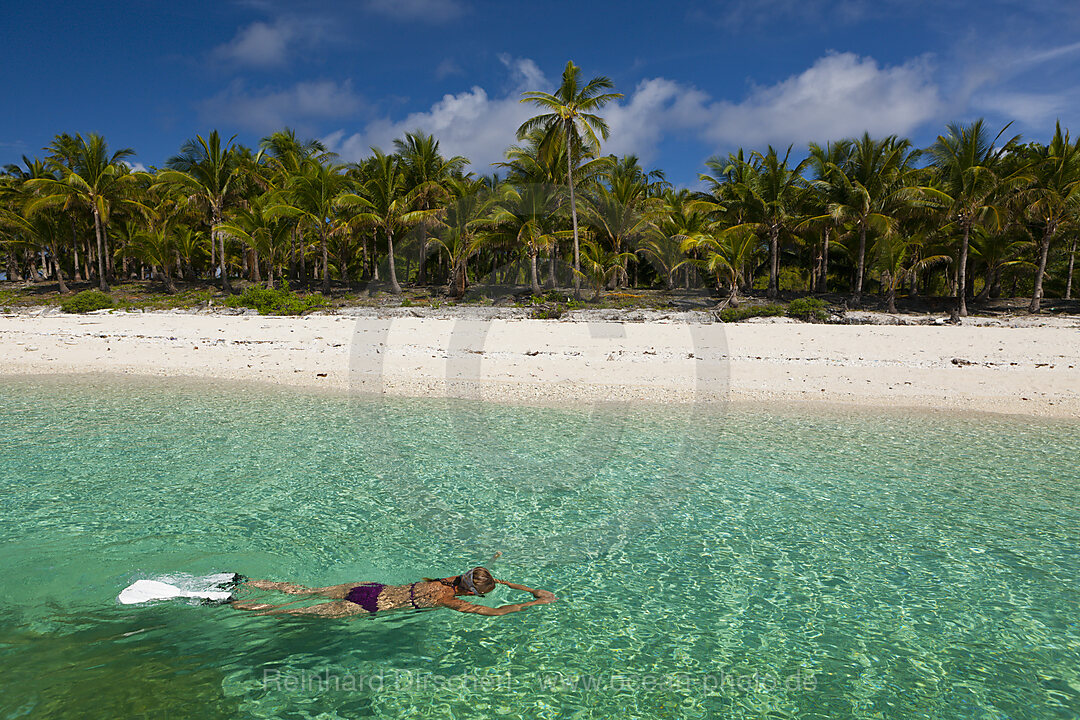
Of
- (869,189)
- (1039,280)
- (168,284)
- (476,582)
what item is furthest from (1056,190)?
(168,284)

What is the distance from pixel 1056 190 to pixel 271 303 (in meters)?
35.6

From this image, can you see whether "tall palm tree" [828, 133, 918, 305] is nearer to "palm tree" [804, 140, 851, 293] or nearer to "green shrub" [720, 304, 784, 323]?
"palm tree" [804, 140, 851, 293]

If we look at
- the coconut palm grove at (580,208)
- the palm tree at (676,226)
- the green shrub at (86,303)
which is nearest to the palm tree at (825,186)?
the coconut palm grove at (580,208)

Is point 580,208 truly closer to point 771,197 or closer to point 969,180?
point 771,197

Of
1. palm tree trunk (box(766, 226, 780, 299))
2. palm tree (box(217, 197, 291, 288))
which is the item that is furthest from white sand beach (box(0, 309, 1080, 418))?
palm tree trunk (box(766, 226, 780, 299))

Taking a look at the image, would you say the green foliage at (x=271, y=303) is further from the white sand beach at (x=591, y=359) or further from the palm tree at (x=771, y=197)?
the palm tree at (x=771, y=197)

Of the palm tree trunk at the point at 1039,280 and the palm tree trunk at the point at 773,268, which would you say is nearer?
the palm tree trunk at the point at 1039,280

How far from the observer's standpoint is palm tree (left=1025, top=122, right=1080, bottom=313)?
25.0 metres

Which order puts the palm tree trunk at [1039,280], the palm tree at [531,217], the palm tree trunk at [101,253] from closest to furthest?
the palm tree trunk at [1039,280] → the palm tree at [531,217] → the palm tree trunk at [101,253]

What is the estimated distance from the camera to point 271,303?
84.1 ft

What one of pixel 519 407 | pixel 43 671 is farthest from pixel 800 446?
pixel 43 671

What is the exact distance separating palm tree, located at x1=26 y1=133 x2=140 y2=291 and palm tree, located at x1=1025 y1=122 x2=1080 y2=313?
46208 millimetres

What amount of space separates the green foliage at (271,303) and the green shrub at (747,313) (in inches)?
728

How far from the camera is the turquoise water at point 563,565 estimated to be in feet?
11.2
